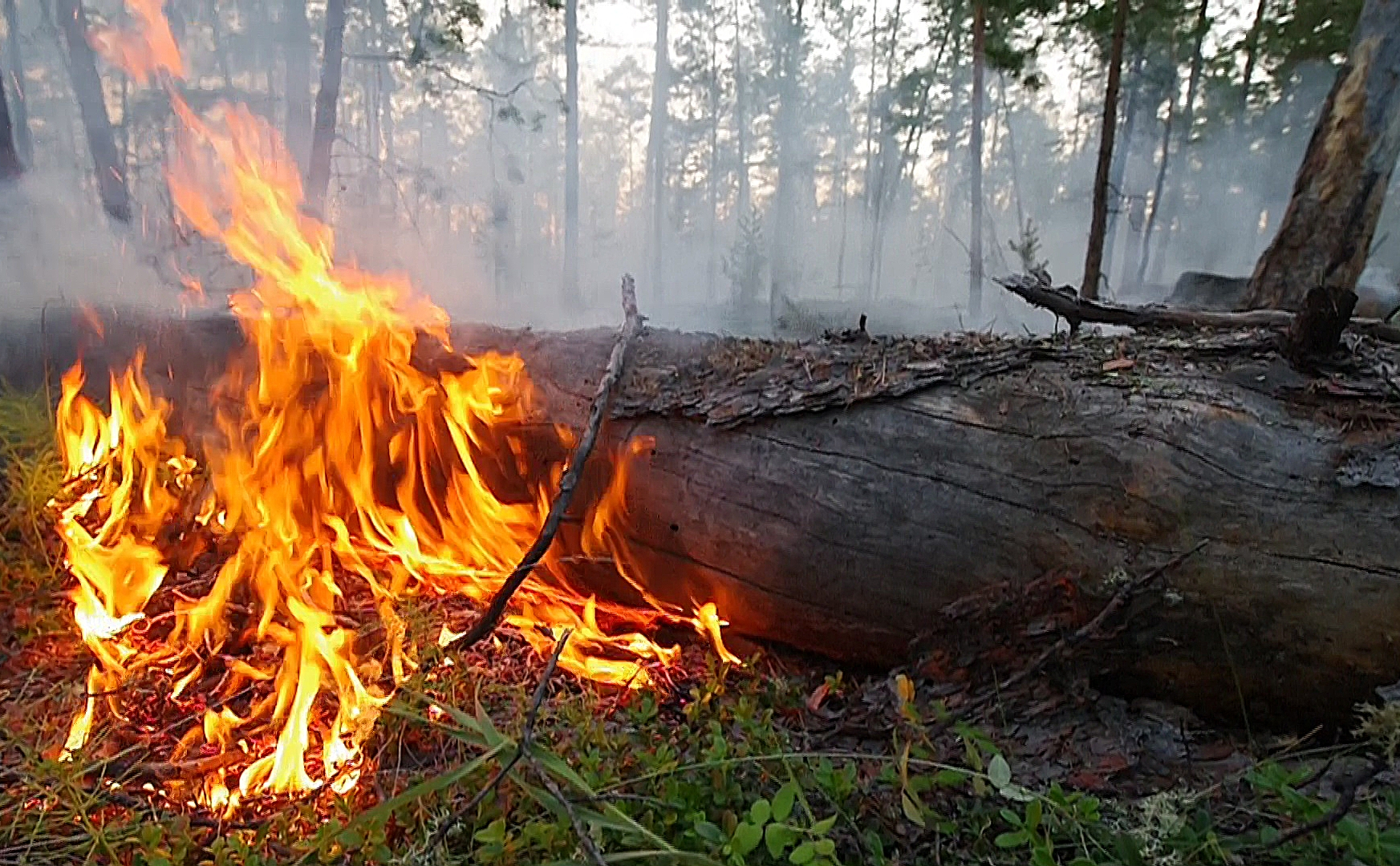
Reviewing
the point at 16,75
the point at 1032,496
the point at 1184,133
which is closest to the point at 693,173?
the point at 1184,133

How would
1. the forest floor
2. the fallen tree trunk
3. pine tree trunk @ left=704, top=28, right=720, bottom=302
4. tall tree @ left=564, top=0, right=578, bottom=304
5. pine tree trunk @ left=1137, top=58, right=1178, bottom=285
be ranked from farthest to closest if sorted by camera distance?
pine tree trunk @ left=704, top=28, right=720, bottom=302 < tall tree @ left=564, top=0, right=578, bottom=304 < pine tree trunk @ left=1137, top=58, right=1178, bottom=285 < the fallen tree trunk < the forest floor

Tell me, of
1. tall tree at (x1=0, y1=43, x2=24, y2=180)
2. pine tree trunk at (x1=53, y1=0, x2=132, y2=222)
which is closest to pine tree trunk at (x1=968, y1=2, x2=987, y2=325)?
pine tree trunk at (x1=53, y1=0, x2=132, y2=222)

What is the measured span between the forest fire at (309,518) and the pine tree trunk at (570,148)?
40.4 feet

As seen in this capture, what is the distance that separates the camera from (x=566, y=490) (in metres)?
2.44

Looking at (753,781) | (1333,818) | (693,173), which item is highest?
(693,173)

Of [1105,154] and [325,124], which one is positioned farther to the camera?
[325,124]

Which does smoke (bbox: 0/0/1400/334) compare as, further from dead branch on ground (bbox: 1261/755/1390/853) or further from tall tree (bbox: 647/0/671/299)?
dead branch on ground (bbox: 1261/755/1390/853)

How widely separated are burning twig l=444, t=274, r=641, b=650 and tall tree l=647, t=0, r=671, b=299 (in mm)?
15723

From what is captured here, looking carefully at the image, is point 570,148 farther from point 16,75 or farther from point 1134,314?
point 1134,314

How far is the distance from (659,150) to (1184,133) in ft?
42.0

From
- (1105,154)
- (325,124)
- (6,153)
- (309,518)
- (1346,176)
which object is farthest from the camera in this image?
(325,124)

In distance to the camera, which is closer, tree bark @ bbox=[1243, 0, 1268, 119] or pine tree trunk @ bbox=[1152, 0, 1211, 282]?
tree bark @ bbox=[1243, 0, 1268, 119]

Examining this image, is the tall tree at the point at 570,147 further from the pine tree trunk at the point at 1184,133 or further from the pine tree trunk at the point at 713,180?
the pine tree trunk at the point at 1184,133

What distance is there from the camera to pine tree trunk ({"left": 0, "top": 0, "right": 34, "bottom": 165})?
7.58 m
